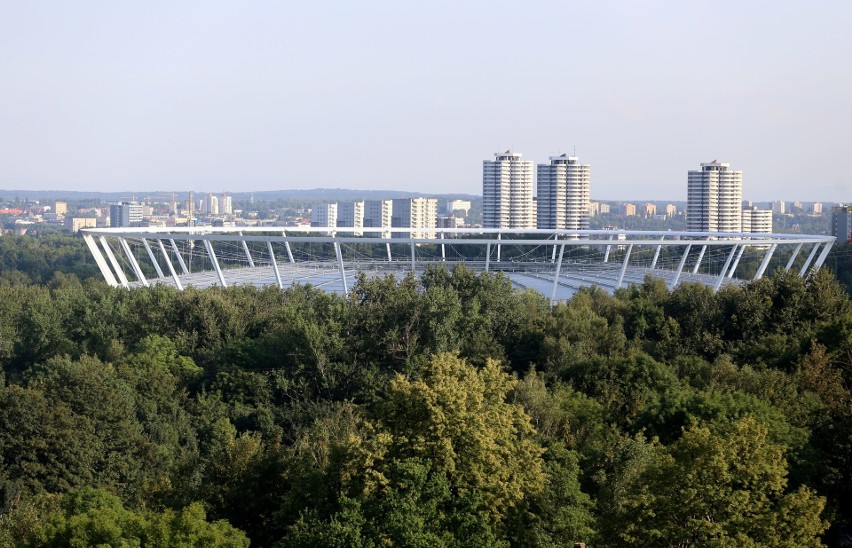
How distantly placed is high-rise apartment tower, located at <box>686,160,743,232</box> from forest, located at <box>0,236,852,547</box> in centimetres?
12214

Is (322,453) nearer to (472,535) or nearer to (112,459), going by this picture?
(472,535)

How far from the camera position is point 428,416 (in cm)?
2278

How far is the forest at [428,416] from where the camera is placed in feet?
68.5

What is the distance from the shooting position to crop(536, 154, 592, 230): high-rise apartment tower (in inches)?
7244

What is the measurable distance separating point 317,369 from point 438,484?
16035 mm

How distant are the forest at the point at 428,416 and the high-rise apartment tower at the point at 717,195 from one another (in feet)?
401

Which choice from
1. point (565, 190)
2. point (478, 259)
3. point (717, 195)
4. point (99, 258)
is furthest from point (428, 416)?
point (565, 190)

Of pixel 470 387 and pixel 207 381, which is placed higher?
pixel 470 387

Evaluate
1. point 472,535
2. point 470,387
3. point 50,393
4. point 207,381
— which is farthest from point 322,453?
point 207,381

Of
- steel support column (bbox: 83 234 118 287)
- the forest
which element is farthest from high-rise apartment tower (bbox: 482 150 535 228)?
the forest

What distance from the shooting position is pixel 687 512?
19.5 metres

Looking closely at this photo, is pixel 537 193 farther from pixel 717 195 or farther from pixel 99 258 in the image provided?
pixel 99 258

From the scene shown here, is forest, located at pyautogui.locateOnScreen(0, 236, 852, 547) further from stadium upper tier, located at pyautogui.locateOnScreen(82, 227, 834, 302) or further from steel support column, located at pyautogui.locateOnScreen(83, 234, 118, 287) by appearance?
stadium upper tier, located at pyautogui.locateOnScreen(82, 227, 834, 302)

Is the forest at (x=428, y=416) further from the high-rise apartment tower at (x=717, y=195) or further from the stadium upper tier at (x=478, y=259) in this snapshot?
the high-rise apartment tower at (x=717, y=195)
